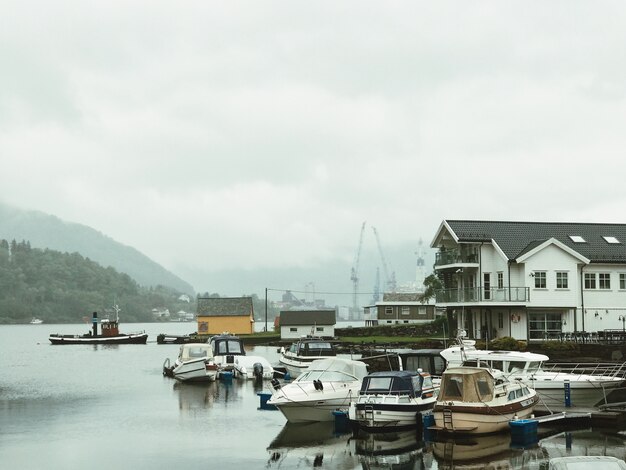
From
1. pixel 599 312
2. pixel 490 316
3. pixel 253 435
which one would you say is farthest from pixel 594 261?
pixel 253 435

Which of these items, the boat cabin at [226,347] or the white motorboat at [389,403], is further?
Result: the boat cabin at [226,347]

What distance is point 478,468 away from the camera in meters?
26.4

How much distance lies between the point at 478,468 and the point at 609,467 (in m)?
8.40

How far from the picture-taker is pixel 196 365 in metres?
53.9

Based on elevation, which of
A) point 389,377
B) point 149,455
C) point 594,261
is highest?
point 594,261

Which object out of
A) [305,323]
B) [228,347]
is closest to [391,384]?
[228,347]

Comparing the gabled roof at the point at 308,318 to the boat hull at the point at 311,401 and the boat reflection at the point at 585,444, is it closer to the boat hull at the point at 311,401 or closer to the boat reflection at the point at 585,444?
the boat hull at the point at 311,401

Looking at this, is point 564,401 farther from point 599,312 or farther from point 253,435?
point 599,312

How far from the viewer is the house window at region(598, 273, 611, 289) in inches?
2655

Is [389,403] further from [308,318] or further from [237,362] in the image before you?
[308,318]

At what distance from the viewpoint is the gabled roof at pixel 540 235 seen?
223ft

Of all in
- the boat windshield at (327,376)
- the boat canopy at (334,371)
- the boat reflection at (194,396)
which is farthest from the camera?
the boat reflection at (194,396)

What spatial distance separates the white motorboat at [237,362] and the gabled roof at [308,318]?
44.5 metres

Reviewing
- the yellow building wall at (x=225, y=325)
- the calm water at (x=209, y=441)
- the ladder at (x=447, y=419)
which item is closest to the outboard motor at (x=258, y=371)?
the calm water at (x=209, y=441)
